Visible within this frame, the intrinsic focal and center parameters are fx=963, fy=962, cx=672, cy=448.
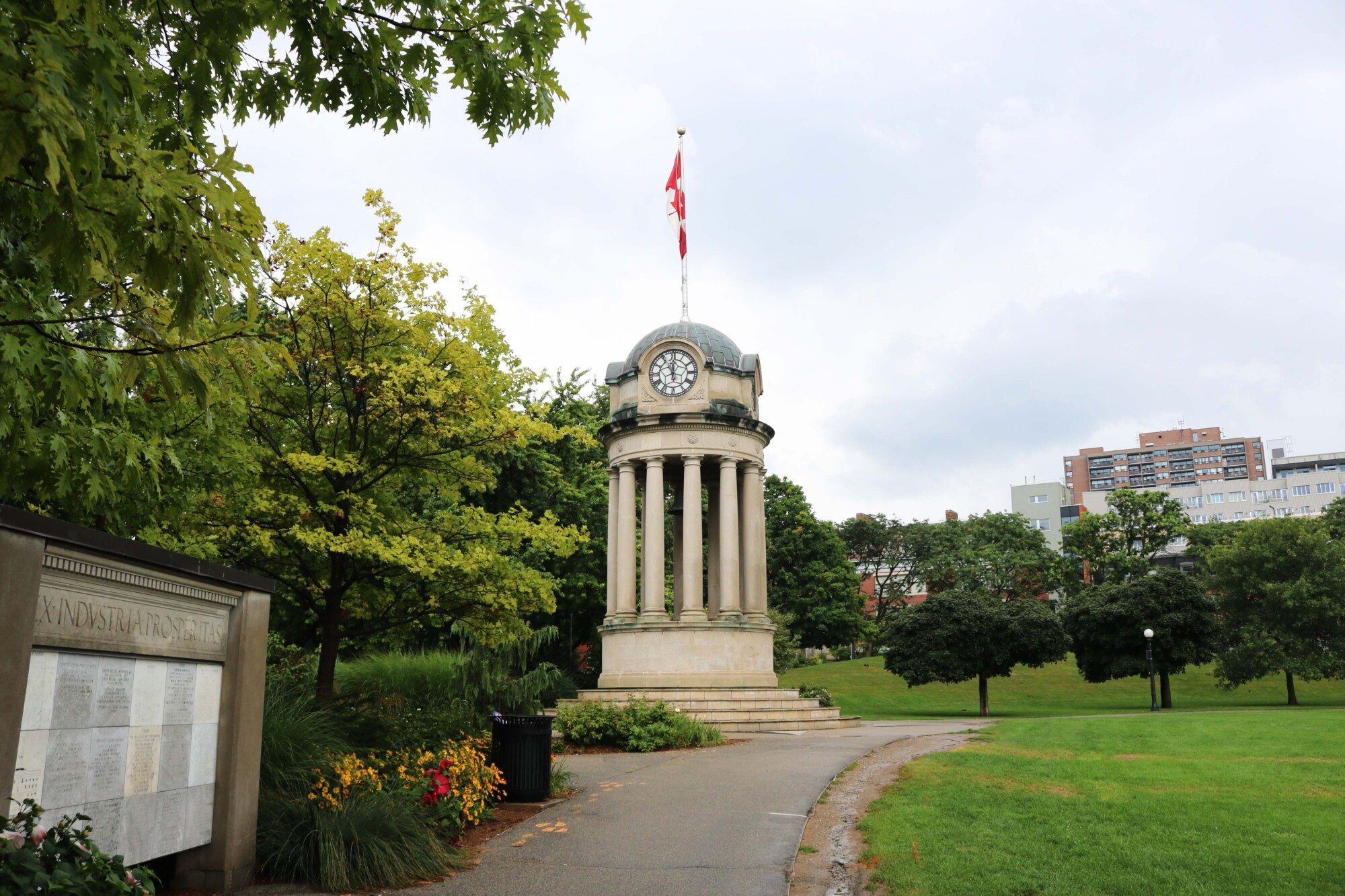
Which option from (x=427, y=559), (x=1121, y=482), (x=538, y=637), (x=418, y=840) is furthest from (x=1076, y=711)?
(x=1121, y=482)

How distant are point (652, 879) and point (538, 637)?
494 inches

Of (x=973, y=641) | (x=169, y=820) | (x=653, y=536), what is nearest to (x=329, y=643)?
(x=169, y=820)

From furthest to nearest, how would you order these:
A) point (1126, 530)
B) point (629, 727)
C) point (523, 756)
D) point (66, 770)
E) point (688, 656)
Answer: point (1126, 530) → point (688, 656) → point (629, 727) → point (523, 756) → point (66, 770)

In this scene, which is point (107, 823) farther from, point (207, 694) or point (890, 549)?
point (890, 549)

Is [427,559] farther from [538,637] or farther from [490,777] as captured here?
[538,637]

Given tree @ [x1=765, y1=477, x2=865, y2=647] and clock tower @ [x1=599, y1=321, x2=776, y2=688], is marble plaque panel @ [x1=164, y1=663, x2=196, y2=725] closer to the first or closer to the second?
clock tower @ [x1=599, y1=321, x2=776, y2=688]

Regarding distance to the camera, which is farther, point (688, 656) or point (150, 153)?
point (688, 656)

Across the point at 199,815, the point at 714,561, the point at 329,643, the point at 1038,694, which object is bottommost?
the point at 1038,694

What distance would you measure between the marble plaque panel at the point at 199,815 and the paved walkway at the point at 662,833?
60.6 inches

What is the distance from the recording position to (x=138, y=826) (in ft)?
20.4

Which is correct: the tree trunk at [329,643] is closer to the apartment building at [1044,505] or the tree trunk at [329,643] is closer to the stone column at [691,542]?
the stone column at [691,542]

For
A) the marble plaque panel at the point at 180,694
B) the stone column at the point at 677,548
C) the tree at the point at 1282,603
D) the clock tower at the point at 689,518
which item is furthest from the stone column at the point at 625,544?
the tree at the point at 1282,603

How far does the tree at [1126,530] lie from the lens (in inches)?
2397

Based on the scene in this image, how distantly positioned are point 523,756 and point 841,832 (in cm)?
382
